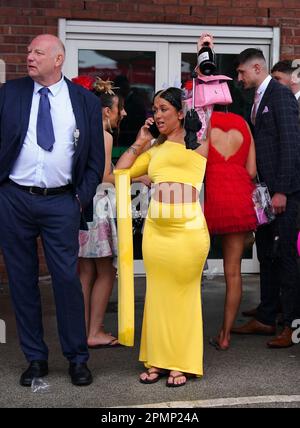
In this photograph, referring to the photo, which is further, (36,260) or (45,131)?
(36,260)

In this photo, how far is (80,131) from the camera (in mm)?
4574

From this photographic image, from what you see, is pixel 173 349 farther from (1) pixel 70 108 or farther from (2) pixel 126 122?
(2) pixel 126 122

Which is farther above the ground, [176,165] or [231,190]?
[176,165]

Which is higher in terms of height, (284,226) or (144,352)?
(284,226)

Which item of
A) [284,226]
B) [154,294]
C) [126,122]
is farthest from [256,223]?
[126,122]

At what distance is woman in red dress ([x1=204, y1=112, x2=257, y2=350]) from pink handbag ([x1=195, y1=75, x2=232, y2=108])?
19 cm

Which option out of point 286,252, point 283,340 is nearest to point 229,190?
point 286,252

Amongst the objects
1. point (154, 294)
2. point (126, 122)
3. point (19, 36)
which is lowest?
point (154, 294)

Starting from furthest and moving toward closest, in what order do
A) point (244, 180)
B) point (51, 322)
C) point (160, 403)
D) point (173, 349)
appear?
1. point (51, 322)
2. point (244, 180)
3. point (173, 349)
4. point (160, 403)

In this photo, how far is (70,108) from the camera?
15.1 feet

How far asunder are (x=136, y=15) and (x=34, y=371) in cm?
389

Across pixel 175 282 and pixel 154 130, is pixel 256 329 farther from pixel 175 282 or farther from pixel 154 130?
pixel 154 130

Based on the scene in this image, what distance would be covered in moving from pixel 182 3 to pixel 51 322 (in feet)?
10.7

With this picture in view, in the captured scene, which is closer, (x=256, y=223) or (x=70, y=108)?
(x=70, y=108)
